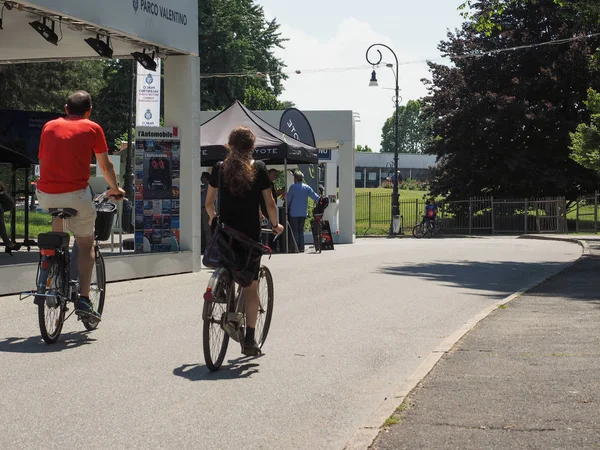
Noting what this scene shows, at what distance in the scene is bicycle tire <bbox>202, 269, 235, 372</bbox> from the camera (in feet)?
23.9

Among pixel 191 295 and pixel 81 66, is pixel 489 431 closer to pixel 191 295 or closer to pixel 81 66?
pixel 191 295

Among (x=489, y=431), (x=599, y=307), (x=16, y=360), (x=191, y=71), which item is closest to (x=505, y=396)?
(x=489, y=431)

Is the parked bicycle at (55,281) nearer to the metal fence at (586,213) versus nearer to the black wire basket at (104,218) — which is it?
the black wire basket at (104,218)

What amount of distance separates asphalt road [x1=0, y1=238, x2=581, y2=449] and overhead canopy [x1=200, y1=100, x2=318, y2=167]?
7.89m

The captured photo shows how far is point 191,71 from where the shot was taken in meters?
16.7

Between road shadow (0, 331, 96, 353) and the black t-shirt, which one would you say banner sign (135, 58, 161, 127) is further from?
the black t-shirt

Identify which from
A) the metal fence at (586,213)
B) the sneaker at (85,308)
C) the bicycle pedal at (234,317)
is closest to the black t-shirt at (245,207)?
the bicycle pedal at (234,317)

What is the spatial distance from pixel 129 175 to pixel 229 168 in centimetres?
3451

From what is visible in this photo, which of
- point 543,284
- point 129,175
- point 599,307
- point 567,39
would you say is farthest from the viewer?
point 567,39

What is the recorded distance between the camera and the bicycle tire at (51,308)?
8.31m

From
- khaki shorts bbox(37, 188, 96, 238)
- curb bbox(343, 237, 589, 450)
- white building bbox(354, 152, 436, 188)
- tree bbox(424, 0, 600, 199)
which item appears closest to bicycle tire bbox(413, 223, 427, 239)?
tree bbox(424, 0, 600, 199)

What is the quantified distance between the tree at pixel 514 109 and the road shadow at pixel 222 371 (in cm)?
4262

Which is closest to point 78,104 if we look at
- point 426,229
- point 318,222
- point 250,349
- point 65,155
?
point 65,155

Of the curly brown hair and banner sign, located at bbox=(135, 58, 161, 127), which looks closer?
the curly brown hair
